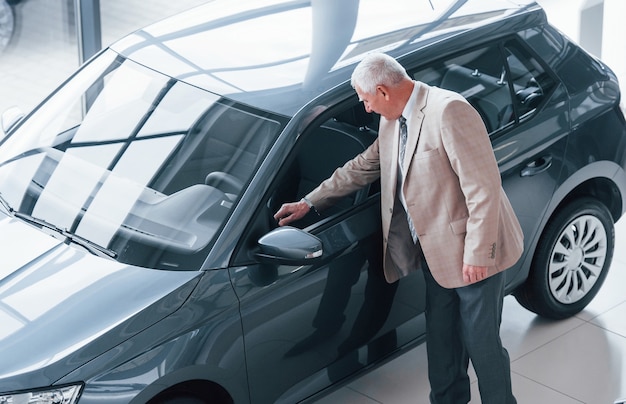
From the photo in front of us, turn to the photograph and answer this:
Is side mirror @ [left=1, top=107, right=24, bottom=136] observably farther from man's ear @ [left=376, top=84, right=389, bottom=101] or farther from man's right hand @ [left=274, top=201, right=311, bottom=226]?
man's ear @ [left=376, top=84, right=389, bottom=101]

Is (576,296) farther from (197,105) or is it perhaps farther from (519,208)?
(197,105)

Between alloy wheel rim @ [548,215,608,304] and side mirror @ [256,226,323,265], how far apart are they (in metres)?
1.58

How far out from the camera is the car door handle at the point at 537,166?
166 inches

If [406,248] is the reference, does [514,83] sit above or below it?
above

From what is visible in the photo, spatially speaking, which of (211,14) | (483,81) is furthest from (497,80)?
(211,14)

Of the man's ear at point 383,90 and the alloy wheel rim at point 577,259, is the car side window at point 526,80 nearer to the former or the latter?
the alloy wheel rim at point 577,259

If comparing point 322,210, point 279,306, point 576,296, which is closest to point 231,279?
point 279,306

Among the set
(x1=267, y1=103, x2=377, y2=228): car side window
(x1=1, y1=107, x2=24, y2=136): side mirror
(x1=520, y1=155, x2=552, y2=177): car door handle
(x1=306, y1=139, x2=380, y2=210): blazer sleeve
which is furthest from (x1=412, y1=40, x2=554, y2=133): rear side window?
(x1=1, y1=107, x2=24, y2=136): side mirror

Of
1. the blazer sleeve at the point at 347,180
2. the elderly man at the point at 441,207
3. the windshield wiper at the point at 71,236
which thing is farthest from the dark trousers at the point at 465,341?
the windshield wiper at the point at 71,236

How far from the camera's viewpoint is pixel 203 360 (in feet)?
11.0

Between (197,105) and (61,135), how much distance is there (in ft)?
1.90

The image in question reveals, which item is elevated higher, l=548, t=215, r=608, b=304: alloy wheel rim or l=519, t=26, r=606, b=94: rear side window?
l=519, t=26, r=606, b=94: rear side window

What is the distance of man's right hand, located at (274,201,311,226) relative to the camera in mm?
3699

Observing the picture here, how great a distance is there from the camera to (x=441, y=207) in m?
3.59
